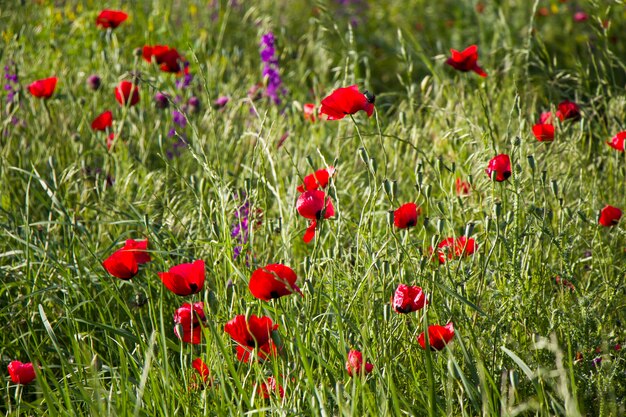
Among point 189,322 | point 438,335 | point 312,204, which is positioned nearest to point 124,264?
point 189,322

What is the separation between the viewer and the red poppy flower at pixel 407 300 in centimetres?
142

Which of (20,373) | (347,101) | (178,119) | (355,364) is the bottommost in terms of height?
(178,119)

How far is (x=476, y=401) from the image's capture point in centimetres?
140

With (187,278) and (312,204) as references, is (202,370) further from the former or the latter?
(312,204)

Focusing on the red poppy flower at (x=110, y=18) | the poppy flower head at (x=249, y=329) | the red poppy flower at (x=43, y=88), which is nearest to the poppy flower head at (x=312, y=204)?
the poppy flower head at (x=249, y=329)

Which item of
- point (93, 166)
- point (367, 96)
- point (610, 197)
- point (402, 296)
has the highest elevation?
point (367, 96)

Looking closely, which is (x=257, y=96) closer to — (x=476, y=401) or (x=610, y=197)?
(x=610, y=197)

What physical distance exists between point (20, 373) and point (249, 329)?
464mm

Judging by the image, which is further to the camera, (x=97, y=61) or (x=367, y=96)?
(x=97, y=61)

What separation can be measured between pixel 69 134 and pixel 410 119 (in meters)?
1.21

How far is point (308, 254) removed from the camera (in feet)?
7.23

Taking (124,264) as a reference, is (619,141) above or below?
above

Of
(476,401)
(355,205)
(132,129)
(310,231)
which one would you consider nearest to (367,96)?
(310,231)

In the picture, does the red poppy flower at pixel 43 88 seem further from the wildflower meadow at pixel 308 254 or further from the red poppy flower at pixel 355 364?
the red poppy flower at pixel 355 364
